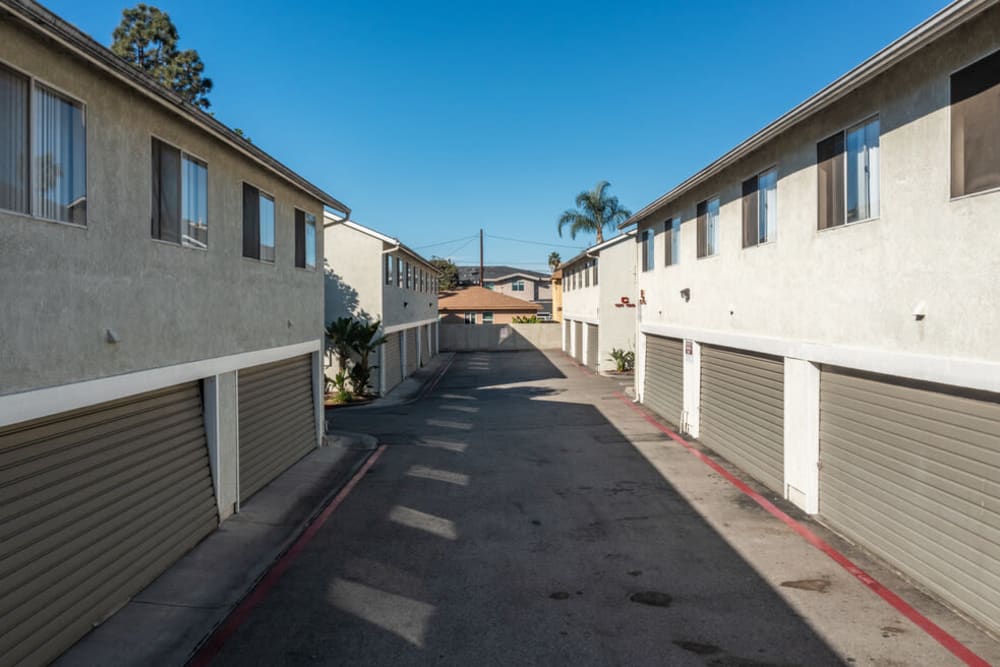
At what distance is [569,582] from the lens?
24.4ft

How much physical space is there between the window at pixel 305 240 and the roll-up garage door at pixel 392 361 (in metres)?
9.45

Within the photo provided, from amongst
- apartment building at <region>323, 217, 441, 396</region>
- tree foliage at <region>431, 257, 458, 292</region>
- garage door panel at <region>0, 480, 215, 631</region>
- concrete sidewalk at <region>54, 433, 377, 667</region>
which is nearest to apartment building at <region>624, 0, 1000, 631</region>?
concrete sidewalk at <region>54, 433, 377, 667</region>

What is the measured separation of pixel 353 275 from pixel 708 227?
42.5 ft

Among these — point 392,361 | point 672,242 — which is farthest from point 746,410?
point 392,361

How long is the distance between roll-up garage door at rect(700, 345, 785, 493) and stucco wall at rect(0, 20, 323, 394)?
29.1ft

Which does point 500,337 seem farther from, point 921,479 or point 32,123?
point 32,123

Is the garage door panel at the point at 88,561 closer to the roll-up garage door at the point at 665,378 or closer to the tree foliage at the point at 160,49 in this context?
the roll-up garage door at the point at 665,378

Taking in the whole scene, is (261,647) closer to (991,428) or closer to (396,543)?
(396,543)

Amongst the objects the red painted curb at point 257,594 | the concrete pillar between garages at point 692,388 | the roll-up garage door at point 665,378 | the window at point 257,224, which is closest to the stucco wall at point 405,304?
the roll-up garage door at point 665,378

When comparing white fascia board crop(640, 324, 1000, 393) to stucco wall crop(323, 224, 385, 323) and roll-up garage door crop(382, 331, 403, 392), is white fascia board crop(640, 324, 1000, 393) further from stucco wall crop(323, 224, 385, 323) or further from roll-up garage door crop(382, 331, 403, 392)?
roll-up garage door crop(382, 331, 403, 392)

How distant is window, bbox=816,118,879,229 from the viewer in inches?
318

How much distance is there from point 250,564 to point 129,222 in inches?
168

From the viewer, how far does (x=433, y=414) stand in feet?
64.7

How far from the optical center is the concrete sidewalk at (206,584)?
229 inches
